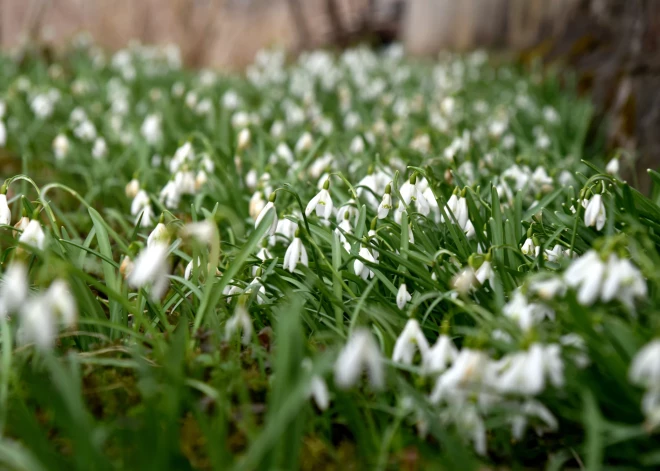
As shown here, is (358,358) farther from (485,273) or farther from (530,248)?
(530,248)

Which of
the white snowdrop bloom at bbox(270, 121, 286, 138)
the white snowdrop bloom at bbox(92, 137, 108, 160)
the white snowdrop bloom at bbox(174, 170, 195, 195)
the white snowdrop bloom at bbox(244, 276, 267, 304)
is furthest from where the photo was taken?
the white snowdrop bloom at bbox(270, 121, 286, 138)

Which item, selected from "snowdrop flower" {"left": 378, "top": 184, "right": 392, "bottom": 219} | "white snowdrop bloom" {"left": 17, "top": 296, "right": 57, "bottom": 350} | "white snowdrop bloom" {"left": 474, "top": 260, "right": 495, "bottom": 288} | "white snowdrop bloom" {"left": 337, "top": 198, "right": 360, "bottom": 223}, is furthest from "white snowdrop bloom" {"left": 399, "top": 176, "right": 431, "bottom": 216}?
"white snowdrop bloom" {"left": 17, "top": 296, "right": 57, "bottom": 350}

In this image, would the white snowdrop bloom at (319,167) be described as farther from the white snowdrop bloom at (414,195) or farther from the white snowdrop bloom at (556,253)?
the white snowdrop bloom at (556,253)

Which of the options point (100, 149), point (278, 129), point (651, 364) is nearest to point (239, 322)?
point (651, 364)

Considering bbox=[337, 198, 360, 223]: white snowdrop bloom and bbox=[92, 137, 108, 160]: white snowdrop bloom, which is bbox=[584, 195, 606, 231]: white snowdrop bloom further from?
bbox=[92, 137, 108, 160]: white snowdrop bloom

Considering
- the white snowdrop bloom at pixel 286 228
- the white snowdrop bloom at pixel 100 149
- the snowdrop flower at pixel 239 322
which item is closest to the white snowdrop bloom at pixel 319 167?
the white snowdrop bloom at pixel 286 228

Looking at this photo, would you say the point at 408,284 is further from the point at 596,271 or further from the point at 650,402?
the point at 650,402

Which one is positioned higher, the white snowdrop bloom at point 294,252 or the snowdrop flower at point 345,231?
the white snowdrop bloom at point 294,252
